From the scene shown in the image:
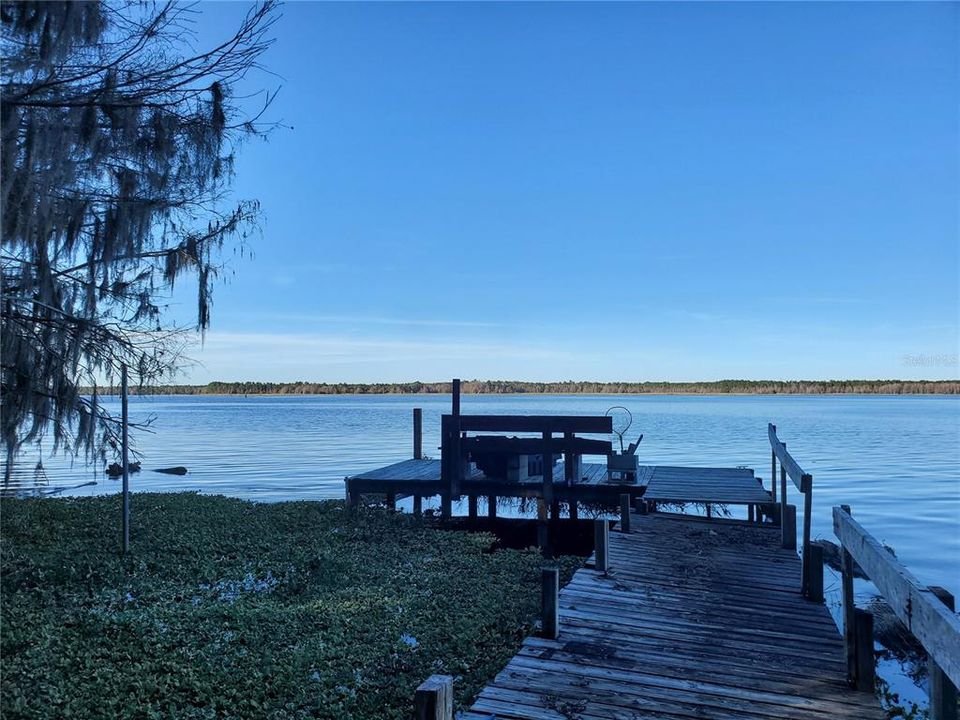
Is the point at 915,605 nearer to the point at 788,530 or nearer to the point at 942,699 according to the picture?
the point at 942,699

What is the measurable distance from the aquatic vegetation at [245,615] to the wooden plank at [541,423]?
2.90 metres

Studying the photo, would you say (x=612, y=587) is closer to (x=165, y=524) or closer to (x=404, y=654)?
(x=404, y=654)

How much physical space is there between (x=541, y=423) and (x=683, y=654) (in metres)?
9.66

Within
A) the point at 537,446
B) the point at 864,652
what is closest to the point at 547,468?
the point at 537,446

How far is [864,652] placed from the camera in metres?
5.21

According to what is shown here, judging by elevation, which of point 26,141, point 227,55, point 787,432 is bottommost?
point 787,432

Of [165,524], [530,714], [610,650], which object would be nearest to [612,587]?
[610,650]

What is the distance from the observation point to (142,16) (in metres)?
5.64

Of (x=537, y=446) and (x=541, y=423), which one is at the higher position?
(x=541, y=423)

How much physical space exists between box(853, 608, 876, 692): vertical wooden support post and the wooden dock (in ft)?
0.35

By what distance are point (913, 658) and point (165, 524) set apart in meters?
12.1

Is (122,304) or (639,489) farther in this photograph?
(639,489)

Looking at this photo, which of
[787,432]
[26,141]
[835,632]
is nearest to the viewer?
[26,141]

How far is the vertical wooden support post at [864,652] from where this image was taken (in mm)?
5168
